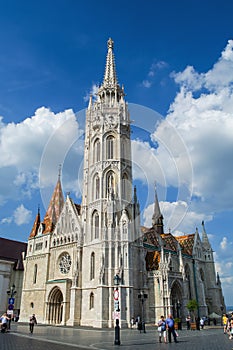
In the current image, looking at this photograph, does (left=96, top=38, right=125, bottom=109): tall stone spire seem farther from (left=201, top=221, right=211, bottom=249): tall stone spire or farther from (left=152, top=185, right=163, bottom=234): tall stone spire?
(left=201, top=221, right=211, bottom=249): tall stone spire

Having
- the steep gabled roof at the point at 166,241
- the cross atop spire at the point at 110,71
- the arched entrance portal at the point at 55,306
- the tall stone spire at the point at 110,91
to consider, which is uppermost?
the cross atop spire at the point at 110,71

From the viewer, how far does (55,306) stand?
4184 cm

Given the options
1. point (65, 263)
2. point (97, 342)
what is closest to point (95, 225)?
point (65, 263)

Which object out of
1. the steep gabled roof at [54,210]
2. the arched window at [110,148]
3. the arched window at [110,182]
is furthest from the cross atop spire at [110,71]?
the steep gabled roof at [54,210]

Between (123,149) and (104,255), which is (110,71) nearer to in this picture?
(123,149)

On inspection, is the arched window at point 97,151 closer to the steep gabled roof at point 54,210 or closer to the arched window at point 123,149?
the arched window at point 123,149

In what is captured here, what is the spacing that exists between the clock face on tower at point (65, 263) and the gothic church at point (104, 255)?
95 millimetres

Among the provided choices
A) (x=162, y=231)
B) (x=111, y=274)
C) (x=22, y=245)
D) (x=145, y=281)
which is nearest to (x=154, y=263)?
(x=145, y=281)

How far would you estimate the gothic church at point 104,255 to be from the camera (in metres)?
37.1

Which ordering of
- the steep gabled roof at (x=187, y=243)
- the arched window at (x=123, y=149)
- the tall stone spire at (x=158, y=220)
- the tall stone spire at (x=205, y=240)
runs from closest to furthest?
1. the arched window at (x=123, y=149)
2. the steep gabled roof at (x=187, y=243)
3. the tall stone spire at (x=205, y=240)
4. the tall stone spire at (x=158, y=220)

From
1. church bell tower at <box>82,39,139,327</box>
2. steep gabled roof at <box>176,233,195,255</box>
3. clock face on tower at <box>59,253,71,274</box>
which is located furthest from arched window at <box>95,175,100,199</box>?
steep gabled roof at <box>176,233,195,255</box>

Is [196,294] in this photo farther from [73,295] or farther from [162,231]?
[73,295]

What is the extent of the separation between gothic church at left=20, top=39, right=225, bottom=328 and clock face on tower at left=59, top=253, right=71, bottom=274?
95 mm

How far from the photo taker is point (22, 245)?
2475 inches
